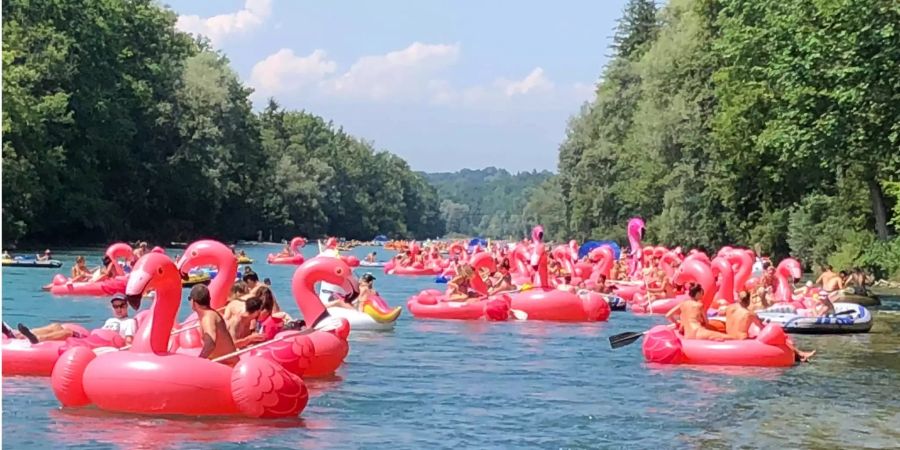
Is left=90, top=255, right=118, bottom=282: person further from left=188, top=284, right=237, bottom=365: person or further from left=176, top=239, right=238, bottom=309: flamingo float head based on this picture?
left=188, top=284, right=237, bottom=365: person

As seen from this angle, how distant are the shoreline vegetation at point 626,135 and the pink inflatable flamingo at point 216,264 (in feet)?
45.0

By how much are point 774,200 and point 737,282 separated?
18897 mm

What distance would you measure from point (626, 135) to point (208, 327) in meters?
46.8

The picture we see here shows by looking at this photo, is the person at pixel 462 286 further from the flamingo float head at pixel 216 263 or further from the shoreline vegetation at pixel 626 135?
the flamingo float head at pixel 216 263

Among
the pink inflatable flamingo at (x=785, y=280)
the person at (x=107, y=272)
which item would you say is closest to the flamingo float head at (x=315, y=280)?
the pink inflatable flamingo at (x=785, y=280)

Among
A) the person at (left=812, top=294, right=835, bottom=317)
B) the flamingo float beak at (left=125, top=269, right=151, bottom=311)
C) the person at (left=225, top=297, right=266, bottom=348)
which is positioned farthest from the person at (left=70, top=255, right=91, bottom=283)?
the flamingo float beak at (left=125, top=269, right=151, bottom=311)

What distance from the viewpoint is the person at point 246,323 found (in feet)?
46.5

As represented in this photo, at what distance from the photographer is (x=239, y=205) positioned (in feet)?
270

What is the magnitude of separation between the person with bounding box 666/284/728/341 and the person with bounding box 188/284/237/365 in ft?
23.6

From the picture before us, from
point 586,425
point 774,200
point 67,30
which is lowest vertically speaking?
point 586,425

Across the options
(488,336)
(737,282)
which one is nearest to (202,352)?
(488,336)

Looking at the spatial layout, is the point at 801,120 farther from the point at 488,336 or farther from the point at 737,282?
the point at 488,336

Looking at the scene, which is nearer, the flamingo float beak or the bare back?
the flamingo float beak

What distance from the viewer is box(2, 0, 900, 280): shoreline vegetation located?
1066 inches
